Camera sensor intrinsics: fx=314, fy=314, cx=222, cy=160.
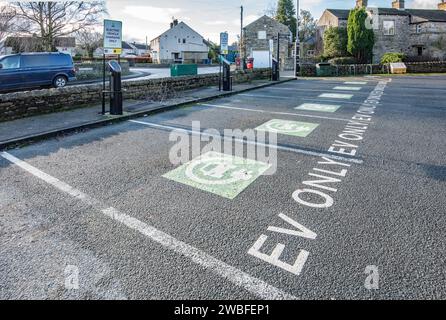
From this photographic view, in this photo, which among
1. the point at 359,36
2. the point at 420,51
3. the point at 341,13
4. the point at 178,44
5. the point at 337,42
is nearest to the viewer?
the point at 359,36

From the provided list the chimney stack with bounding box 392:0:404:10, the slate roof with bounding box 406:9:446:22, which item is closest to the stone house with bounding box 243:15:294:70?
the chimney stack with bounding box 392:0:404:10

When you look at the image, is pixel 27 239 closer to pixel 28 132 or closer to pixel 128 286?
pixel 128 286

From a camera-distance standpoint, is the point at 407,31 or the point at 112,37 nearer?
the point at 112,37

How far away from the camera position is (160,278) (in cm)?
268

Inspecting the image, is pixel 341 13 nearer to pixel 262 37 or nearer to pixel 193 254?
pixel 262 37

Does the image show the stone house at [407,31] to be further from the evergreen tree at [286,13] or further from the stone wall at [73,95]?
the stone wall at [73,95]

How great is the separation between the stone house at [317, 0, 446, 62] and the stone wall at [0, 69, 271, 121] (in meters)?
34.0

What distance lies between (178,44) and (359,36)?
47603 mm

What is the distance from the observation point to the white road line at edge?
253 cm

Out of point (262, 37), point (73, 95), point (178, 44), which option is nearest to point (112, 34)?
point (73, 95)

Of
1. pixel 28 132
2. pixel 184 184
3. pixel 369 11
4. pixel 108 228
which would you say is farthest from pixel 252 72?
pixel 369 11

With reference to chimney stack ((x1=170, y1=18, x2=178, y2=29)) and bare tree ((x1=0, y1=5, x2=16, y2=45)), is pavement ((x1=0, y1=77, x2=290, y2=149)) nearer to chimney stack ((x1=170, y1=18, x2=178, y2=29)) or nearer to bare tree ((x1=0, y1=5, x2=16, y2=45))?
bare tree ((x1=0, y1=5, x2=16, y2=45))

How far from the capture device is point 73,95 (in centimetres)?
1038

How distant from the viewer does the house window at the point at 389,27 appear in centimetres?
3994
